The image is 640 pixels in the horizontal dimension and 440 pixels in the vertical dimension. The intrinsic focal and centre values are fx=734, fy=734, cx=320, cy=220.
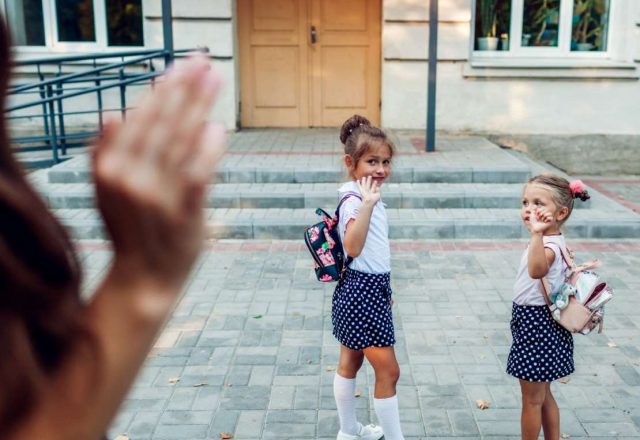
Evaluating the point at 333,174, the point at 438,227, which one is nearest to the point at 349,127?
the point at 438,227

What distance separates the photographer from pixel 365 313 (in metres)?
3.28

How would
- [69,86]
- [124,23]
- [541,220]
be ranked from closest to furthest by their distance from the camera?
[541,220]
[124,23]
[69,86]

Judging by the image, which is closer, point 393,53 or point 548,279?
point 548,279

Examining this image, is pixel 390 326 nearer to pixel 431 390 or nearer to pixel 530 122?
pixel 431 390

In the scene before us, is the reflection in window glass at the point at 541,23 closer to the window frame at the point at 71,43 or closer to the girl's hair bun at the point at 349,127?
the window frame at the point at 71,43

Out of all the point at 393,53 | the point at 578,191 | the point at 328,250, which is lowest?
the point at 328,250

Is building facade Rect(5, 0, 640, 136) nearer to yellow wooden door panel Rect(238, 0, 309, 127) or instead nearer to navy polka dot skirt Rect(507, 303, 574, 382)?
yellow wooden door panel Rect(238, 0, 309, 127)

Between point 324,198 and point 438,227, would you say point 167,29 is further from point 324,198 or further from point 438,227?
point 438,227

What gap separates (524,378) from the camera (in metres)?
→ 3.13

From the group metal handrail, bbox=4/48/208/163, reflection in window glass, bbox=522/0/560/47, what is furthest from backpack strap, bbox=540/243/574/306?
reflection in window glass, bbox=522/0/560/47

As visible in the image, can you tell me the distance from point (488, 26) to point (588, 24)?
1.55 metres

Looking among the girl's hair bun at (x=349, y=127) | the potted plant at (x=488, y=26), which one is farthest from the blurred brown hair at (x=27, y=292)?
the potted plant at (x=488, y=26)

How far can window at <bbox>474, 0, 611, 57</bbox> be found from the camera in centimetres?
1121

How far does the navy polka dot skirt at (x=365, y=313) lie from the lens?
328cm
